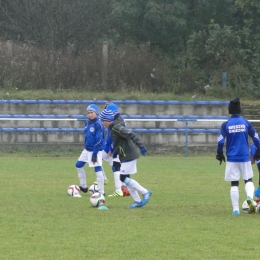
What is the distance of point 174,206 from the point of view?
39.1 ft

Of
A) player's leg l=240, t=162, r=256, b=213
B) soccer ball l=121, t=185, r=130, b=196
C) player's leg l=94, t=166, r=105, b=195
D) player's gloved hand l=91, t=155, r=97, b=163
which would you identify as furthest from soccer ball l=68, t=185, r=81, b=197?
player's leg l=240, t=162, r=256, b=213

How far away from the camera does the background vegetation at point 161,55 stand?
31703 millimetres

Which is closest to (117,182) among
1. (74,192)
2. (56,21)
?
(74,192)

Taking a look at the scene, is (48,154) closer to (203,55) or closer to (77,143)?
(77,143)

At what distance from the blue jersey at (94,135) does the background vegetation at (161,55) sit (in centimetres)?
1824

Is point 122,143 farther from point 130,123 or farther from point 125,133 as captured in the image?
point 130,123

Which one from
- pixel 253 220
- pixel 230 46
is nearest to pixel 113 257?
pixel 253 220

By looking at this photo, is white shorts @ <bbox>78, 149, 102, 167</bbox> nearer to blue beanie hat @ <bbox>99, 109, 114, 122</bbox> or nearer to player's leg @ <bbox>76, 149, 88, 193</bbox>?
player's leg @ <bbox>76, 149, 88, 193</bbox>

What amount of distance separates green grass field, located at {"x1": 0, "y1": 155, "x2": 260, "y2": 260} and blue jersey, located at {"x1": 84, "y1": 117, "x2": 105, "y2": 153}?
103 centimetres

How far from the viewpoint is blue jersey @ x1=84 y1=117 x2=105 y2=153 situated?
41.8 ft

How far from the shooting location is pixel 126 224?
973 centimetres

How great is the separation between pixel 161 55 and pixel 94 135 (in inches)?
885

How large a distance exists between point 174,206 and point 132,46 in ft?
72.7

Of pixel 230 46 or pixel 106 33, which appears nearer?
pixel 230 46
